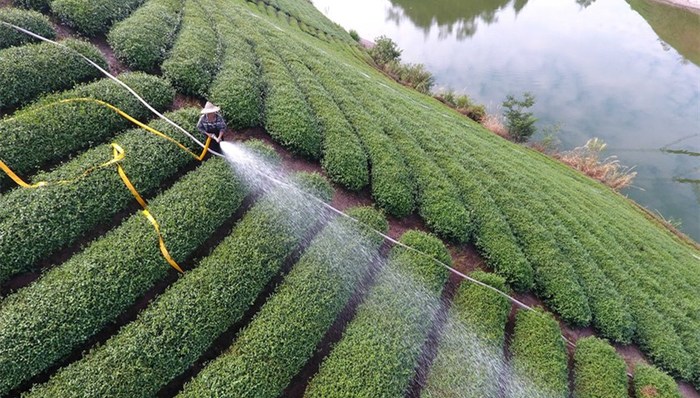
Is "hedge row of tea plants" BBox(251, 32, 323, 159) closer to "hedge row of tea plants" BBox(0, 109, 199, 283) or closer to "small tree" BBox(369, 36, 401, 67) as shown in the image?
"hedge row of tea plants" BBox(0, 109, 199, 283)

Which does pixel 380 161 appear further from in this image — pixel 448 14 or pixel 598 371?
pixel 448 14

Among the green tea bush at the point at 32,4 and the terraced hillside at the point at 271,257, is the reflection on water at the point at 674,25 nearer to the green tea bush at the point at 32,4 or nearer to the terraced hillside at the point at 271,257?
the terraced hillside at the point at 271,257

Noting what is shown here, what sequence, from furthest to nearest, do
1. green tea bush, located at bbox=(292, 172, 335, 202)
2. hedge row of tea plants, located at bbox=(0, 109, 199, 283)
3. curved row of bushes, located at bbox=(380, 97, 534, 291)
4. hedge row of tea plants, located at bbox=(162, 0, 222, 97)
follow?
hedge row of tea plants, located at bbox=(162, 0, 222, 97)
curved row of bushes, located at bbox=(380, 97, 534, 291)
green tea bush, located at bbox=(292, 172, 335, 202)
hedge row of tea plants, located at bbox=(0, 109, 199, 283)

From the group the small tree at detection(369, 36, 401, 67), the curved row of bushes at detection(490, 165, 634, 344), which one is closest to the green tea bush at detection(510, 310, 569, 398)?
the curved row of bushes at detection(490, 165, 634, 344)

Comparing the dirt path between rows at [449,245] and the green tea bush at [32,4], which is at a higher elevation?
the green tea bush at [32,4]

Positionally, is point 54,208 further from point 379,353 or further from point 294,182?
point 379,353

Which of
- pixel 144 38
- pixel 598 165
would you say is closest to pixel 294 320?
pixel 144 38

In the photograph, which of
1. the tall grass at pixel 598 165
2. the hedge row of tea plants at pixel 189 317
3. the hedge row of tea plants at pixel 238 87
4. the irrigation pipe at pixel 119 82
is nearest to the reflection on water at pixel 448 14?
the tall grass at pixel 598 165
